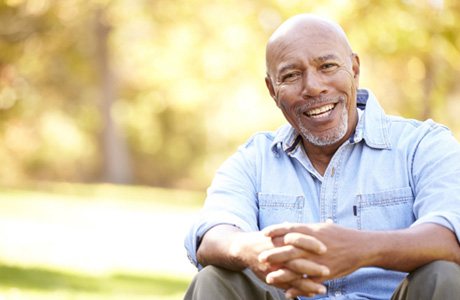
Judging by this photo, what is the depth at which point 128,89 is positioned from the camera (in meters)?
35.7

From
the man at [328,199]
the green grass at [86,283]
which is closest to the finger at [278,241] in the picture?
the man at [328,199]

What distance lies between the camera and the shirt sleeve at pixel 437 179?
3463mm

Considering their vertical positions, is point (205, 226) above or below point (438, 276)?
above

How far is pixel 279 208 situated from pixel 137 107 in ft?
106

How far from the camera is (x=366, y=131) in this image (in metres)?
3.91

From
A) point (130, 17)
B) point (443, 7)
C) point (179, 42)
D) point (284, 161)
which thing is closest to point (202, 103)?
point (179, 42)

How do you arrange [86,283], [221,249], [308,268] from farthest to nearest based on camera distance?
1. [86,283]
2. [221,249]
3. [308,268]

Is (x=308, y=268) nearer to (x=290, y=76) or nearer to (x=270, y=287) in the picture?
(x=270, y=287)

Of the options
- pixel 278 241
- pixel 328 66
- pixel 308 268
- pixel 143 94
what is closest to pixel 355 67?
pixel 328 66

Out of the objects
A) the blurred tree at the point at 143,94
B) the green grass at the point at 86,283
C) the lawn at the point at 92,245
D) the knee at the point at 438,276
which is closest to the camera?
the knee at the point at 438,276

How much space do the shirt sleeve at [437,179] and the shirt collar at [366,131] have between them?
186 mm

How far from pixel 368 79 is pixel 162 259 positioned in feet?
33.5

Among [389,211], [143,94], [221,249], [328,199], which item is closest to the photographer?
[221,249]

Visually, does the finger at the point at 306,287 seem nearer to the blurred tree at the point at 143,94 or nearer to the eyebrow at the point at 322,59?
the eyebrow at the point at 322,59
